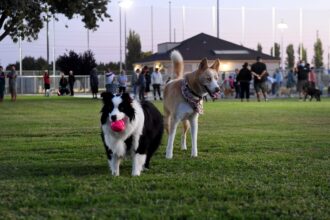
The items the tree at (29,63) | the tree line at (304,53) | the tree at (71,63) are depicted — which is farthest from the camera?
the tree at (29,63)

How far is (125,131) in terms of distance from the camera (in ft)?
23.1

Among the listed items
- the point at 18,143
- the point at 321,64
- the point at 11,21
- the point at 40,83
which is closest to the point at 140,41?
the point at 321,64

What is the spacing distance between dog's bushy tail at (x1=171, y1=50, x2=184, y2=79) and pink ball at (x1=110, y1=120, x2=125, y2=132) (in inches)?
147

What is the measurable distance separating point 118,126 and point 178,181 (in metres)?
0.96

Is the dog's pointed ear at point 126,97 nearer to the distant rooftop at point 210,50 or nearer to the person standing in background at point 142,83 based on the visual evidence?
the person standing in background at point 142,83

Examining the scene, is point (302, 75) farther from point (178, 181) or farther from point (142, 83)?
point (178, 181)

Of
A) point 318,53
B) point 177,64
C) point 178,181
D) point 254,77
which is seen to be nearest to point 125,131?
point 178,181

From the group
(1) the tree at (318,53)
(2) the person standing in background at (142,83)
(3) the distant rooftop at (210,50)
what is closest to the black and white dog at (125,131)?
(2) the person standing in background at (142,83)

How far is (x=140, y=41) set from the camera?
93.6 m

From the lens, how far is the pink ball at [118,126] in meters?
6.86

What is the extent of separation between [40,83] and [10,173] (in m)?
47.6

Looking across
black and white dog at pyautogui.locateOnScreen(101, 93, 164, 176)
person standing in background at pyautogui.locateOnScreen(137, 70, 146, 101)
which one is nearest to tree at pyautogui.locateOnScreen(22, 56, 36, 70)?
person standing in background at pyautogui.locateOnScreen(137, 70, 146, 101)

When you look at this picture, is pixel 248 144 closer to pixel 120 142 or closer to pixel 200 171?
pixel 200 171

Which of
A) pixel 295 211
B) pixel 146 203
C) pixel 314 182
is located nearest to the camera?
pixel 295 211
